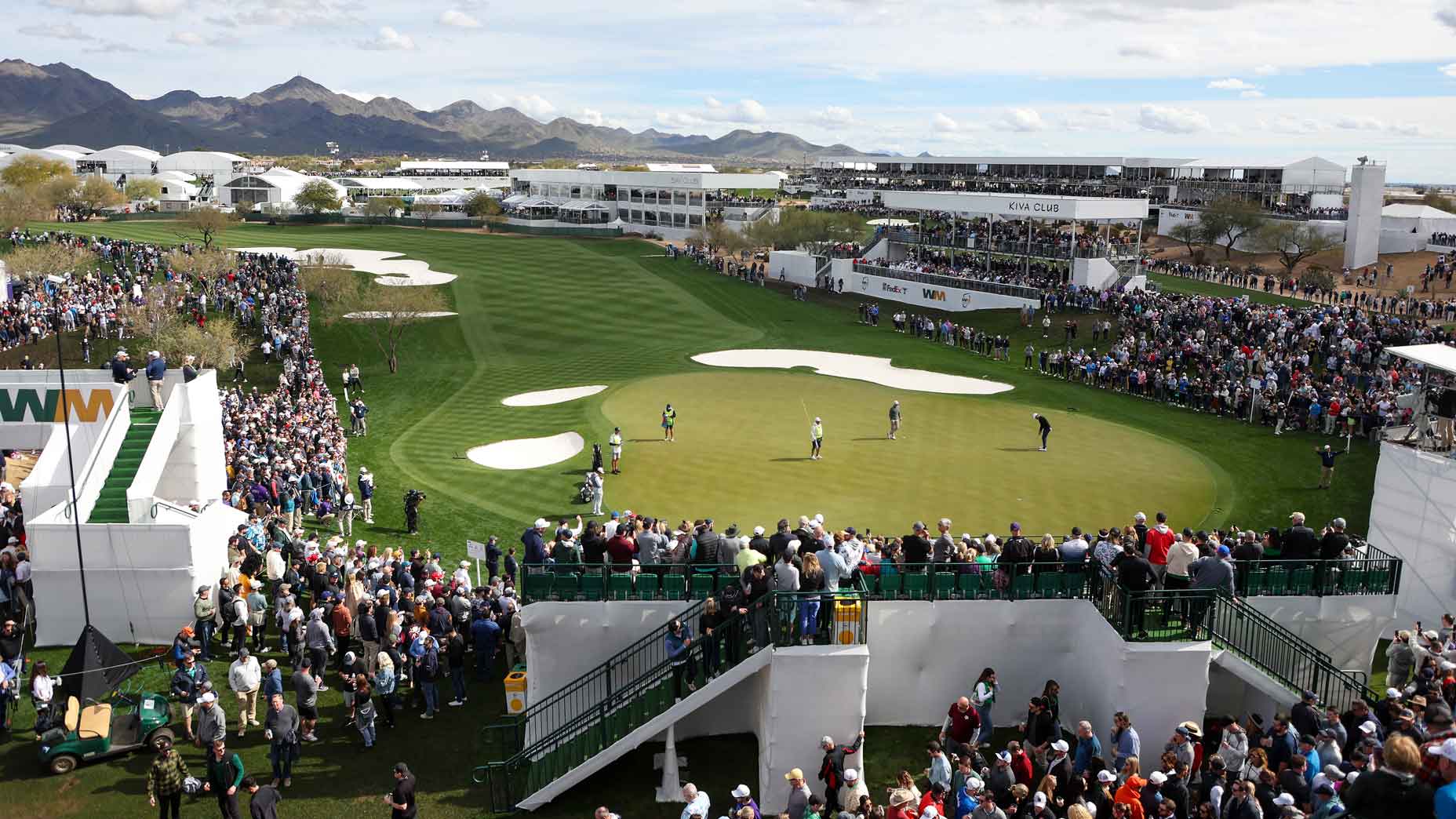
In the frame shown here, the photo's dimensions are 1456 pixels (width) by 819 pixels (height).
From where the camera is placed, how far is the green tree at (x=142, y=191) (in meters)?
110

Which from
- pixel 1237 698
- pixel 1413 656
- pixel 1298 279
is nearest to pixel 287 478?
pixel 1237 698

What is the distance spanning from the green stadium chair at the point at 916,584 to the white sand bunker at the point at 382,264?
49.5m

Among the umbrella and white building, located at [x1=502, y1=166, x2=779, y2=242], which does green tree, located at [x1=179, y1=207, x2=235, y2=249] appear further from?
the umbrella

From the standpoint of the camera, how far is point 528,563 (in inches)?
664

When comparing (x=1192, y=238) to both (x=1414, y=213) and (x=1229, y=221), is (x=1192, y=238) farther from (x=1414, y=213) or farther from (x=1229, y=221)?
(x=1414, y=213)

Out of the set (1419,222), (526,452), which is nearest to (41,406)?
(526,452)

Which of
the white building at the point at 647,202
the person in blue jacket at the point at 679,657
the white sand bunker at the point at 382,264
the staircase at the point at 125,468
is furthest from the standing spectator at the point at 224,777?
the white building at the point at 647,202

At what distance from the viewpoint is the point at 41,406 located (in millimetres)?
25656

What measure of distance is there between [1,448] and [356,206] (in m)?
89.0

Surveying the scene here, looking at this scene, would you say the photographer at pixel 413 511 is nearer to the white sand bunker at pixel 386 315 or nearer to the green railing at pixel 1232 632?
the green railing at pixel 1232 632

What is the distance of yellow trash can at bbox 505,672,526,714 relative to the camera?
56.0 feet

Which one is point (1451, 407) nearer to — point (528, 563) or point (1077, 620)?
point (1077, 620)

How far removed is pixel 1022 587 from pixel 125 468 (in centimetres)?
1755

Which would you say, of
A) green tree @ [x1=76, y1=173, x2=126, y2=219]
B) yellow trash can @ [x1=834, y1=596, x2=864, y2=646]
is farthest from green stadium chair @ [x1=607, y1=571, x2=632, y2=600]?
green tree @ [x1=76, y1=173, x2=126, y2=219]
